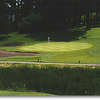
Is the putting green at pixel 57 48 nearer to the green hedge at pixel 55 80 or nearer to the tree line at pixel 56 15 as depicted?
the green hedge at pixel 55 80

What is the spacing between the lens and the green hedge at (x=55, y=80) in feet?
54.3

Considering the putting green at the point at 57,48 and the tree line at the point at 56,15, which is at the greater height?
the tree line at the point at 56,15

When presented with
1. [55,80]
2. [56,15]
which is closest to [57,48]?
[55,80]

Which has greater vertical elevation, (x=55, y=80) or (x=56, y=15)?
(x=56, y=15)

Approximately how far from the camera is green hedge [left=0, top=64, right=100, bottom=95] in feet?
54.3

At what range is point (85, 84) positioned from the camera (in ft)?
54.9

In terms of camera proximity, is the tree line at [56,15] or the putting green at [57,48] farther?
the tree line at [56,15]

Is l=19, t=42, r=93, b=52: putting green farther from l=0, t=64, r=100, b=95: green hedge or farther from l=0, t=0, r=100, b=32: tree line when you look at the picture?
l=0, t=0, r=100, b=32: tree line

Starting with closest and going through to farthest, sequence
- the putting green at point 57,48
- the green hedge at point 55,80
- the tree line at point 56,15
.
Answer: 1. the green hedge at point 55,80
2. the putting green at point 57,48
3. the tree line at point 56,15

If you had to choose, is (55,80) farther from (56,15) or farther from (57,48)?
(56,15)

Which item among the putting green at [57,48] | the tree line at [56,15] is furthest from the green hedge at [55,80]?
the tree line at [56,15]

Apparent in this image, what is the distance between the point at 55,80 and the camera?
17.6 metres

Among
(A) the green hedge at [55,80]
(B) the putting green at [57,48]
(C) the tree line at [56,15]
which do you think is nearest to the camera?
(A) the green hedge at [55,80]

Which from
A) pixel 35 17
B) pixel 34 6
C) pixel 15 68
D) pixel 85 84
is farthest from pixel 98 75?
pixel 34 6
